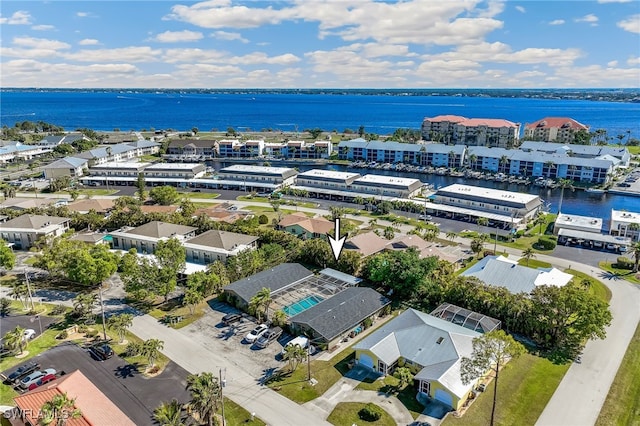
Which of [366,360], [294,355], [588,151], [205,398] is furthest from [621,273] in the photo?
[588,151]

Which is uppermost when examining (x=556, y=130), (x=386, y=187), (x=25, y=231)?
(x=556, y=130)

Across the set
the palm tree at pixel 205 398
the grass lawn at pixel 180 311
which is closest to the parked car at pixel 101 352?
the grass lawn at pixel 180 311

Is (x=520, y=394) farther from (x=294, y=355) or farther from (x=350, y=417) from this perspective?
(x=294, y=355)

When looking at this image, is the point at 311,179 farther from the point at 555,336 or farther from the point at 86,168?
the point at 555,336

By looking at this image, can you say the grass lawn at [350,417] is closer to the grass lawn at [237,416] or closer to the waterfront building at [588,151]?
the grass lawn at [237,416]

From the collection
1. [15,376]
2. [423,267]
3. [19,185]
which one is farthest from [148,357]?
[19,185]

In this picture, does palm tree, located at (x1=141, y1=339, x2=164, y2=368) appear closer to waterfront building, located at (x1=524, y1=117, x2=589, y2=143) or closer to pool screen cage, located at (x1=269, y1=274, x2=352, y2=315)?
pool screen cage, located at (x1=269, y1=274, x2=352, y2=315)

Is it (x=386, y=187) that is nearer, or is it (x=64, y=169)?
(x=386, y=187)
